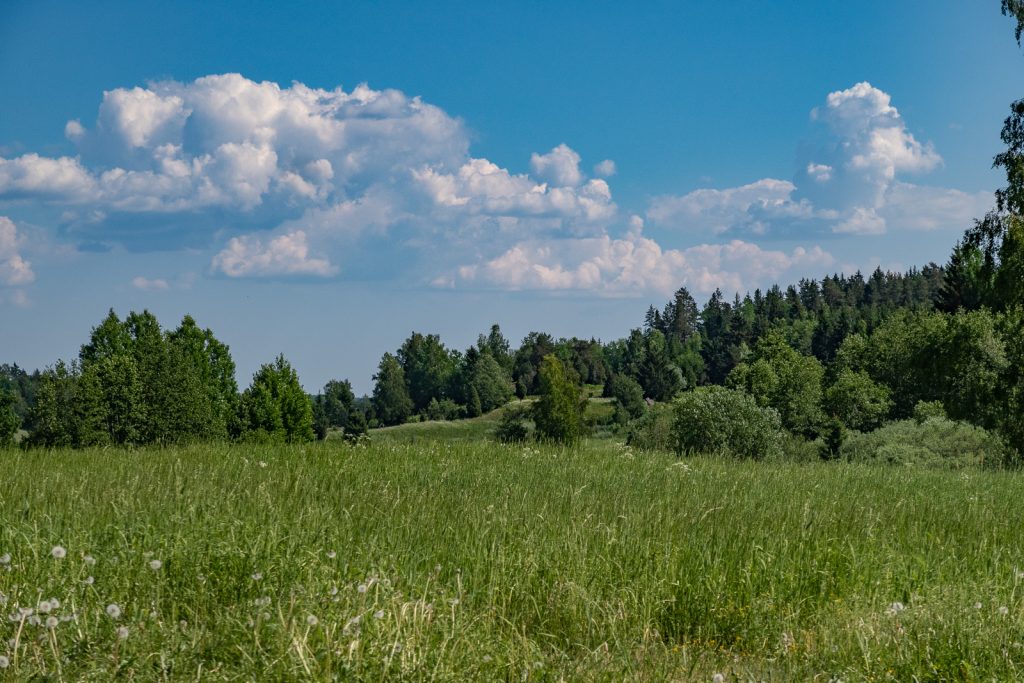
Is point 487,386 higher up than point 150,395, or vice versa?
point 150,395

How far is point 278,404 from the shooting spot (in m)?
71.3

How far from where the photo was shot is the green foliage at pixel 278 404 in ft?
224

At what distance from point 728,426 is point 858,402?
37.8 metres

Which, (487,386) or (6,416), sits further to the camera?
(487,386)

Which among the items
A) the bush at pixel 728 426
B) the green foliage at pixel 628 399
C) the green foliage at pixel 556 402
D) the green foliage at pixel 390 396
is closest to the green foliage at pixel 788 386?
the green foliage at pixel 556 402

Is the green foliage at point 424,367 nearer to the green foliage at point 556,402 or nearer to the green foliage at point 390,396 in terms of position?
the green foliage at point 390,396

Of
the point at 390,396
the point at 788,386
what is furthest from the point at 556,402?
the point at 390,396

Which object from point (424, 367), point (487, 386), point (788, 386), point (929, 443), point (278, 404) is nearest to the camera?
point (929, 443)

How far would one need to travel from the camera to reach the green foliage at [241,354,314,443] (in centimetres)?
6812

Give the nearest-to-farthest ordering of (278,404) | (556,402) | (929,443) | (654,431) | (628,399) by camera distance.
→ (929,443) < (654,431) < (278,404) < (556,402) < (628,399)

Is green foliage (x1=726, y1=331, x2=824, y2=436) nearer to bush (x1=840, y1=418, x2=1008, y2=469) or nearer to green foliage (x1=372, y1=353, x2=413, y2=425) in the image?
bush (x1=840, y1=418, x2=1008, y2=469)

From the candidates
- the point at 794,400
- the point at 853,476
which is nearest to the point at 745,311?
the point at 794,400

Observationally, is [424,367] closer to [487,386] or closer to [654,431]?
[487,386]

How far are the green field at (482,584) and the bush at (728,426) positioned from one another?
33631 millimetres
